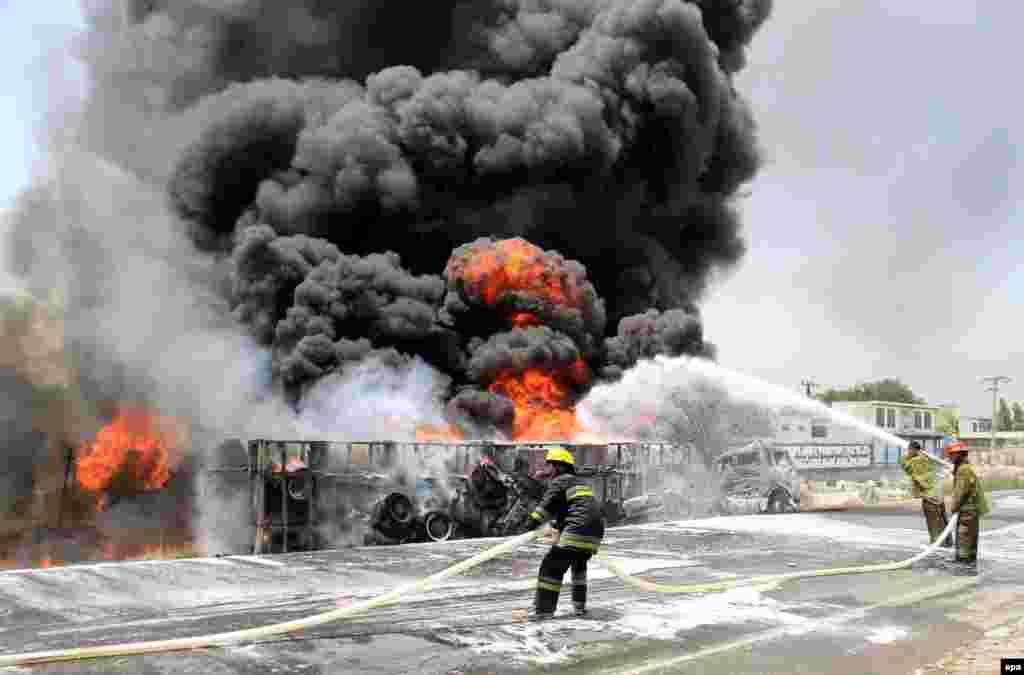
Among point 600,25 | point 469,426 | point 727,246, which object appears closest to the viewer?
point 469,426

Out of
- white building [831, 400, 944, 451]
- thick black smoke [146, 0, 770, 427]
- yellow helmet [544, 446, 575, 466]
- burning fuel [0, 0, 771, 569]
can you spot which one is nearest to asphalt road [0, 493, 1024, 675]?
yellow helmet [544, 446, 575, 466]

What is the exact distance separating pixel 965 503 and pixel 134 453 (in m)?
21.6

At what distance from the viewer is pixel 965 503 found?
11.6 meters

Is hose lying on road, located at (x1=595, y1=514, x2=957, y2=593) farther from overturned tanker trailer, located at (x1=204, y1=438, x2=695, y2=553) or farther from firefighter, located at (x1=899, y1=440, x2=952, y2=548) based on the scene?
overturned tanker trailer, located at (x1=204, y1=438, x2=695, y2=553)

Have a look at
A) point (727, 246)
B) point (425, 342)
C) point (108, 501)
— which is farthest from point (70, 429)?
point (727, 246)

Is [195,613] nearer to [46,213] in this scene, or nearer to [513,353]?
[513,353]

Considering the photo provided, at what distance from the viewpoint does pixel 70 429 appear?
25094mm

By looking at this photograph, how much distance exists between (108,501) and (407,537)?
13957 mm

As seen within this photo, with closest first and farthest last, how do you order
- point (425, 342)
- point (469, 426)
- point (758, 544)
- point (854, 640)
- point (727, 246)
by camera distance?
1. point (854, 640)
2. point (758, 544)
3. point (469, 426)
4. point (425, 342)
5. point (727, 246)

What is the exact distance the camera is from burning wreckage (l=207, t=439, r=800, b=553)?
13469mm

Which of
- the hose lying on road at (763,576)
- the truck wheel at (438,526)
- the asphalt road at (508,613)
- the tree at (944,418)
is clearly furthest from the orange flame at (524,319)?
the tree at (944,418)

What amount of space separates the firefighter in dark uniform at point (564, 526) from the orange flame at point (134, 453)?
1999cm

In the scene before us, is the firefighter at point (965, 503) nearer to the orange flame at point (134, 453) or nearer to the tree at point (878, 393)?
the orange flame at point (134, 453)

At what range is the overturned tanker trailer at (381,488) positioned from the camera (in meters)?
13.4
